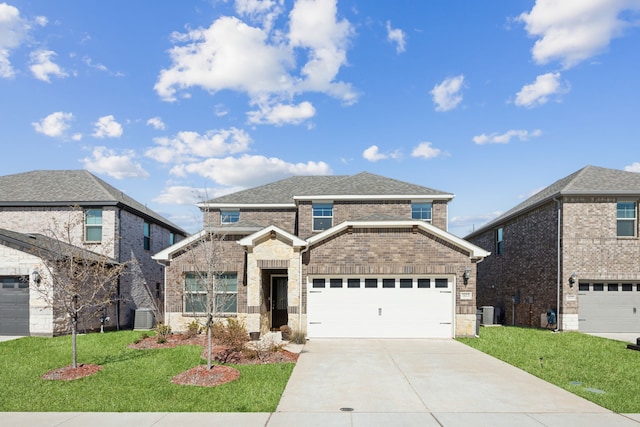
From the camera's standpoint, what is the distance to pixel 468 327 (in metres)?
16.6

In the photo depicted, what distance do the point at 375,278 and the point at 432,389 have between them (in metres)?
7.75

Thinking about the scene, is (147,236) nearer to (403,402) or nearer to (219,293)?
(219,293)

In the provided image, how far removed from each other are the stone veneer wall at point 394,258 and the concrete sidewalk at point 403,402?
4610mm

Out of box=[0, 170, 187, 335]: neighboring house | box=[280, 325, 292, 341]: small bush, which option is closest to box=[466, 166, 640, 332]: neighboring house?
box=[280, 325, 292, 341]: small bush

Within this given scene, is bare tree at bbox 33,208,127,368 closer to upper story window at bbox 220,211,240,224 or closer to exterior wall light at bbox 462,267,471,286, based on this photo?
upper story window at bbox 220,211,240,224

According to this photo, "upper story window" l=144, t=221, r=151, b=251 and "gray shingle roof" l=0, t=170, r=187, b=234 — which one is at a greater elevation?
"gray shingle roof" l=0, t=170, r=187, b=234

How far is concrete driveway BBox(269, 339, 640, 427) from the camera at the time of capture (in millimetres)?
7277

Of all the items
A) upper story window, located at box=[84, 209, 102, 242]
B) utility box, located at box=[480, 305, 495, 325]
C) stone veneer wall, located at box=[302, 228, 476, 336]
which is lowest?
utility box, located at box=[480, 305, 495, 325]

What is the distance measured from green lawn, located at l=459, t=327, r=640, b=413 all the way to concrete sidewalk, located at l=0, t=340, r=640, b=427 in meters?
0.61

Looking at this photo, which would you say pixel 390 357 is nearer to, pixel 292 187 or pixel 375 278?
pixel 375 278

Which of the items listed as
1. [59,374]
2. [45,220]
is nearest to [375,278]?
[59,374]

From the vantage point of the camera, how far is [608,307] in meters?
19.3

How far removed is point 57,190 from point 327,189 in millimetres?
14198

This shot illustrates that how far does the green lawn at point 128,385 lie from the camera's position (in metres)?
7.90
